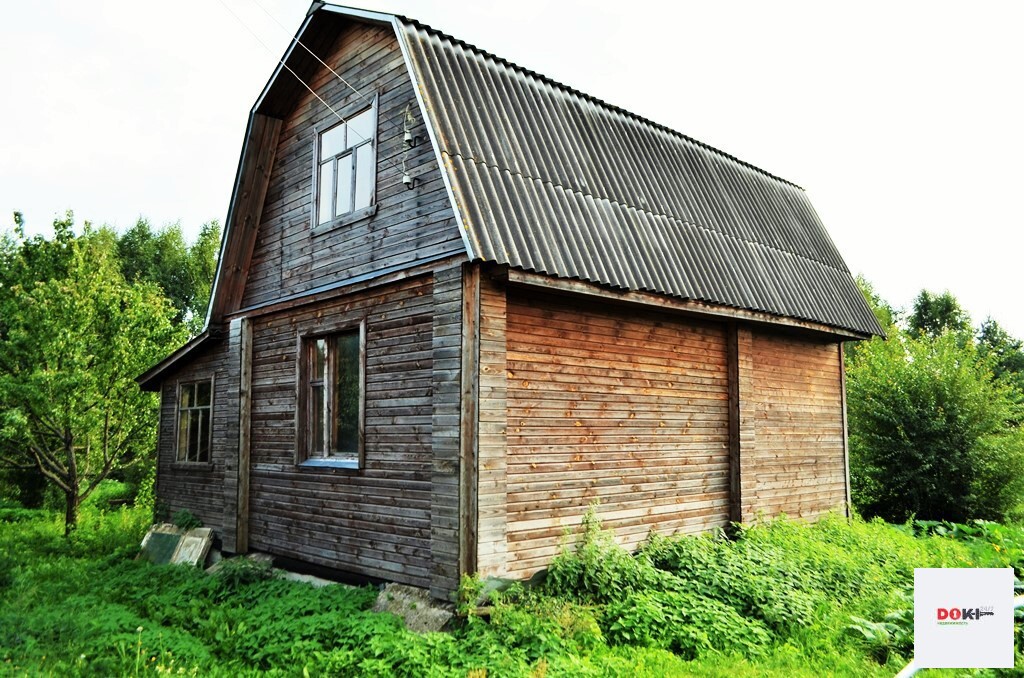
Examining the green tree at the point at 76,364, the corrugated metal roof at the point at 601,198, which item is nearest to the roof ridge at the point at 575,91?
the corrugated metal roof at the point at 601,198

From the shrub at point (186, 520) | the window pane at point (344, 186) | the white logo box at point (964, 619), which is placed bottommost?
the shrub at point (186, 520)

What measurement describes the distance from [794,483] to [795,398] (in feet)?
4.63

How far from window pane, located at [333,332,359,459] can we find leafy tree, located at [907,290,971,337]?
31420mm

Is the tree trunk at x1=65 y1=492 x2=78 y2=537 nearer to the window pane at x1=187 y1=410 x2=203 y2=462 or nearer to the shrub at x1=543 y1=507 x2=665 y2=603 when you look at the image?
the window pane at x1=187 y1=410 x2=203 y2=462

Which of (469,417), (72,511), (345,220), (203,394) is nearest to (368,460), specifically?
(469,417)

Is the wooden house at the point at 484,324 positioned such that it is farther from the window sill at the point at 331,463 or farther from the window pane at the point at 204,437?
the window pane at the point at 204,437

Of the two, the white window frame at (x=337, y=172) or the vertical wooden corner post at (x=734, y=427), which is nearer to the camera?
the white window frame at (x=337, y=172)

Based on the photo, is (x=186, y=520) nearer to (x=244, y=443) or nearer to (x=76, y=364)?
(x=244, y=443)

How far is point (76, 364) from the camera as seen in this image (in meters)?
16.1

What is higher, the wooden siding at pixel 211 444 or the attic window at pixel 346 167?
the attic window at pixel 346 167

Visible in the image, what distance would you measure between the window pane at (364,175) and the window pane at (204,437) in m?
6.43

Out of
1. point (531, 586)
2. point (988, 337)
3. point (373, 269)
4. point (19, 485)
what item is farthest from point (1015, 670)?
point (988, 337)

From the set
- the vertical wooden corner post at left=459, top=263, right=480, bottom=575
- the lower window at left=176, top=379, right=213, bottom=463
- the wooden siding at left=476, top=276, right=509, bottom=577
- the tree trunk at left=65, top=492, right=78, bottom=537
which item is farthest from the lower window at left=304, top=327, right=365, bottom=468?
the tree trunk at left=65, top=492, right=78, bottom=537

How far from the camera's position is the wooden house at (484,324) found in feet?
26.9
